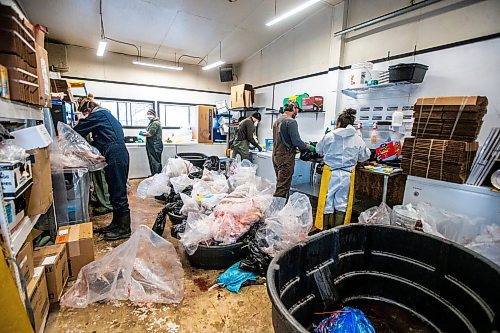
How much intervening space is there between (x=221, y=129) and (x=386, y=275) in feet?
18.2

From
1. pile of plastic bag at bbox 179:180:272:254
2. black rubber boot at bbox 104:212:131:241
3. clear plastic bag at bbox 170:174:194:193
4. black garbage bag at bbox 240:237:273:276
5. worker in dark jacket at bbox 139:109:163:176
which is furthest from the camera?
worker in dark jacket at bbox 139:109:163:176

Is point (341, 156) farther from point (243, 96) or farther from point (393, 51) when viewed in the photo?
point (243, 96)

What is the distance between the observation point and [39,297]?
56.0 inches

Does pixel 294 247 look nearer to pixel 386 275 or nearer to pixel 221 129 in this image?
pixel 386 275

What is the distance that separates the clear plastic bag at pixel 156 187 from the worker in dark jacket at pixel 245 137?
152 centimetres

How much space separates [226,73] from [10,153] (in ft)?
19.8

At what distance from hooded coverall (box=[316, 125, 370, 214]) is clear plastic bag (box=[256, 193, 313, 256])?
591 millimetres

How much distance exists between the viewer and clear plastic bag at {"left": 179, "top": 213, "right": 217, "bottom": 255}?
210 centimetres

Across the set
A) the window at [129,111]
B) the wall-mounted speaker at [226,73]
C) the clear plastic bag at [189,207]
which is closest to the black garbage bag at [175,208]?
the clear plastic bag at [189,207]

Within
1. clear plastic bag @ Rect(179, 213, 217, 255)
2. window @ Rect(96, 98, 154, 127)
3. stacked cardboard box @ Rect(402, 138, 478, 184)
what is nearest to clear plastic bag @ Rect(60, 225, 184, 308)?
clear plastic bag @ Rect(179, 213, 217, 255)

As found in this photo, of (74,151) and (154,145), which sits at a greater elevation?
(74,151)

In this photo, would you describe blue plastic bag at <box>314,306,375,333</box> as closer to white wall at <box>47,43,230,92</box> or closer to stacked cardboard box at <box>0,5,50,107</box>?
stacked cardboard box at <box>0,5,50,107</box>

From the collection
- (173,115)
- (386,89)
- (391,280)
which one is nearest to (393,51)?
(386,89)

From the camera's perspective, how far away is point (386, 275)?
1.48 m
